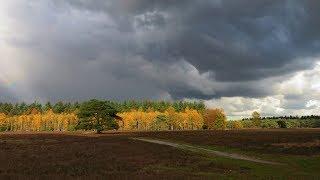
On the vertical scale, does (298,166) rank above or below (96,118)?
below

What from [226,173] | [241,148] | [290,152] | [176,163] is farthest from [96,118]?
[226,173]

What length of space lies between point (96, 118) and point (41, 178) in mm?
82109

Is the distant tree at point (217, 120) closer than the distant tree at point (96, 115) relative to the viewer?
No

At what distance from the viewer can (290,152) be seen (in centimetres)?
5031

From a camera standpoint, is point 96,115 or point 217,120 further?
point 217,120

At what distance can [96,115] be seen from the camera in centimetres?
10738

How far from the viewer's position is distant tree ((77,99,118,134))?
10575 centimetres

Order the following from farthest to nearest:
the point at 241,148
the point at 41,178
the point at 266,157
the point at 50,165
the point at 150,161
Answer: the point at 241,148 → the point at 266,157 → the point at 150,161 → the point at 50,165 → the point at 41,178

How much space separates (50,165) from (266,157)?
22.0m

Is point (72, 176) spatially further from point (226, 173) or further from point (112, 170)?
point (226, 173)

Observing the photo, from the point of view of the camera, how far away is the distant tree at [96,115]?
10575 centimetres

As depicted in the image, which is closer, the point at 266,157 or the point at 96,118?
the point at 266,157

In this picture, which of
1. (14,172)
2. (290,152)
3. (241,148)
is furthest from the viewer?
(241,148)

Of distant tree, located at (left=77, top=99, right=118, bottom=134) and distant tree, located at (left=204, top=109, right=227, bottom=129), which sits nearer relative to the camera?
distant tree, located at (left=77, top=99, right=118, bottom=134)
